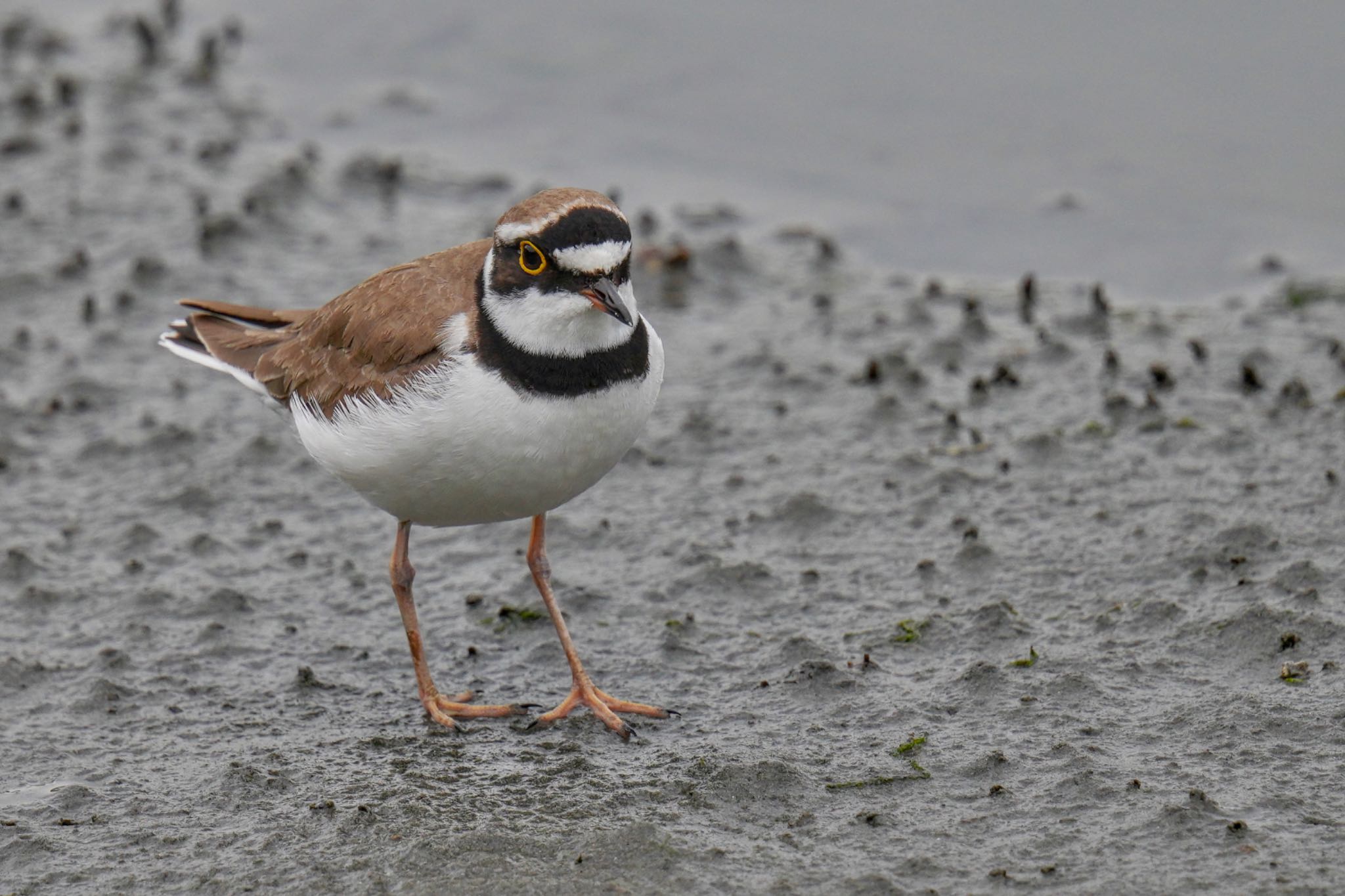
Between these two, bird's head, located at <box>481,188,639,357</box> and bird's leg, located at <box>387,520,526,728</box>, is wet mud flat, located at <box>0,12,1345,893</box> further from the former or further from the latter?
bird's head, located at <box>481,188,639,357</box>

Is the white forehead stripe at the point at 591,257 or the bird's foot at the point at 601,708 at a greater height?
the white forehead stripe at the point at 591,257

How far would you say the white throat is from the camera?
5797mm

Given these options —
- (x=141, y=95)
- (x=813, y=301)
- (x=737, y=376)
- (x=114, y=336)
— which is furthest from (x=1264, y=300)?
(x=141, y=95)

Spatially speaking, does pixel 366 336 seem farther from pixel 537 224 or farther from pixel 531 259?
pixel 537 224

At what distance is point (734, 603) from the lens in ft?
23.1

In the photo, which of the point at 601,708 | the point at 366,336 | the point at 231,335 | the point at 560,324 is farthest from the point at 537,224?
the point at 231,335

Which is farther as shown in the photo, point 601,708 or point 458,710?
point 458,710

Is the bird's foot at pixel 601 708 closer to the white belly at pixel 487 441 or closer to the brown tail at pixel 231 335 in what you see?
the white belly at pixel 487 441

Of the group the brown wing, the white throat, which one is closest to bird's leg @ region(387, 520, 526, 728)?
the brown wing

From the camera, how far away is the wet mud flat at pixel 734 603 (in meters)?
5.36

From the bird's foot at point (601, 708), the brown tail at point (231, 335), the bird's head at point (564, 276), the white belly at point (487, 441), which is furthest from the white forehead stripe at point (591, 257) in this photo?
the brown tail at point (231, 335)

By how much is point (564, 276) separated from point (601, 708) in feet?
5.72

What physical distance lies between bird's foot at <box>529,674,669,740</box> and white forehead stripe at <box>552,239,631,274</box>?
1.75 meters

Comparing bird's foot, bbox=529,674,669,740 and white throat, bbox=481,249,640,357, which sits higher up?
white throat, bbox=481,249,640,357
